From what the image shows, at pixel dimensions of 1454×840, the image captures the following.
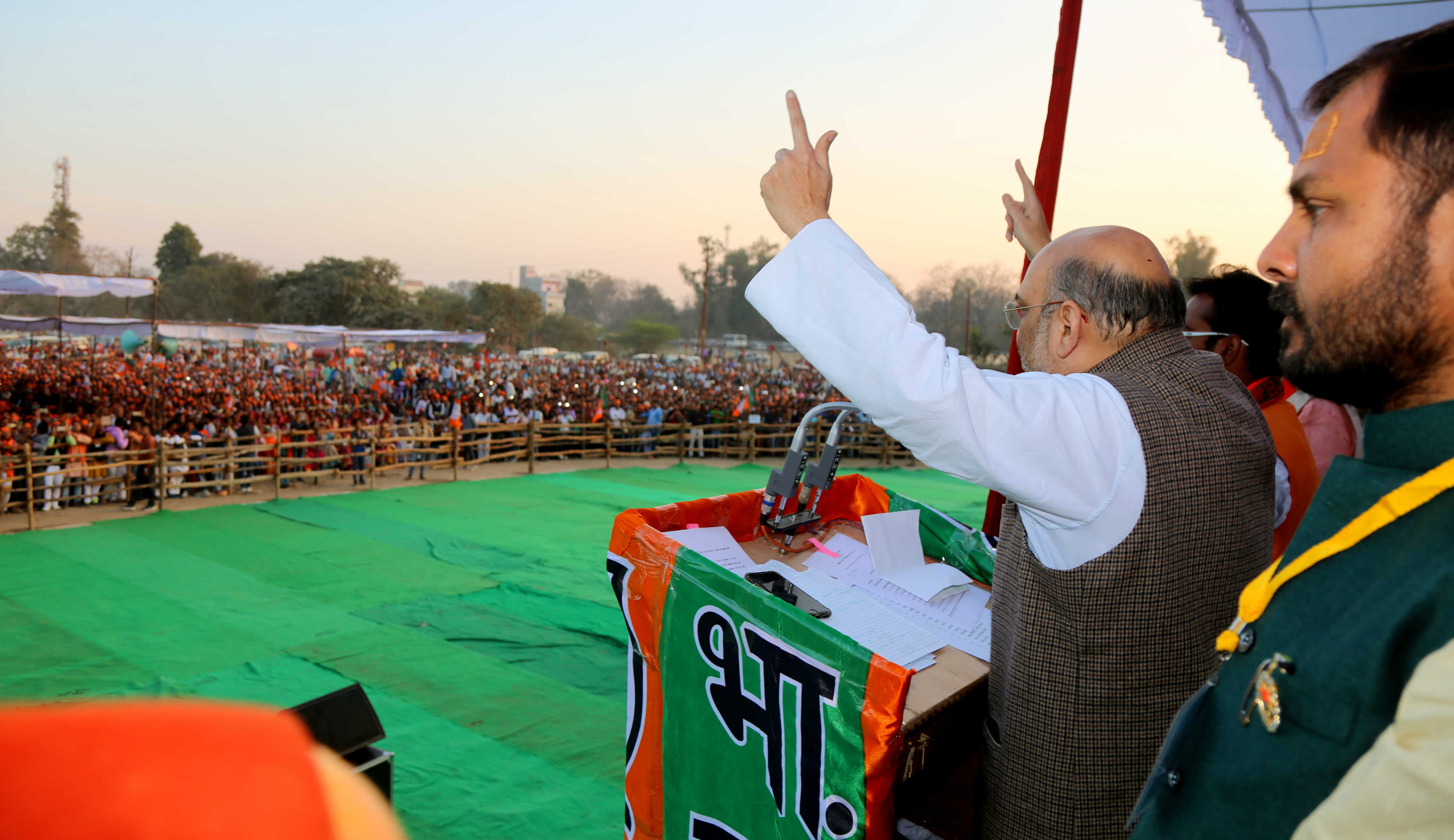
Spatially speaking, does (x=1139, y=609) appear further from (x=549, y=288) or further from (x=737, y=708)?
(x=549, y=288)

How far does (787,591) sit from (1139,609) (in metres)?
0.97

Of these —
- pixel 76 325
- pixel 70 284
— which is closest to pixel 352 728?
pixel 70 284

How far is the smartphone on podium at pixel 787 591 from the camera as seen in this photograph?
2180 millimetres

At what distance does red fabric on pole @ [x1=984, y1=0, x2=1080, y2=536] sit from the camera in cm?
349

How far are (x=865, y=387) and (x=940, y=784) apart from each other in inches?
53.8

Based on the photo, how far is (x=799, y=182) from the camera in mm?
1540

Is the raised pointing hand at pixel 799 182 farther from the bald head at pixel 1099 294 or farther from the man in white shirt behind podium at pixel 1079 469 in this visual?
the bald head at pixel 1099 294

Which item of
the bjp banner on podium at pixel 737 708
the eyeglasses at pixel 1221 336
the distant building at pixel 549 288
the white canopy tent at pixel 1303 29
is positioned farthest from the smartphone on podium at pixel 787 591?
the distant building at pixel 549 288

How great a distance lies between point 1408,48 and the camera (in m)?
0.91

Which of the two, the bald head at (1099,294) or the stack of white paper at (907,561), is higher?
the bald head at (1099,294)

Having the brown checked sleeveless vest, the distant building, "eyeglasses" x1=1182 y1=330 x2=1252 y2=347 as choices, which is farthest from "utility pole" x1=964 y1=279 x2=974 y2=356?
the distant building

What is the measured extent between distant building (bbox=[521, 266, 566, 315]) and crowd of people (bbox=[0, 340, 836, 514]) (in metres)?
73.9

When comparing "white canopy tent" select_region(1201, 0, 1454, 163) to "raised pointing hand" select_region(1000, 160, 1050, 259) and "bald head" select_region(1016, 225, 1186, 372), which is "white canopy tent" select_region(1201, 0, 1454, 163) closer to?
"raised pointing hand" select_region(1000, 160, 1050, 259)

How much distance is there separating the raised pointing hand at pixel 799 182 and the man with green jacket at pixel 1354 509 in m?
0.76
